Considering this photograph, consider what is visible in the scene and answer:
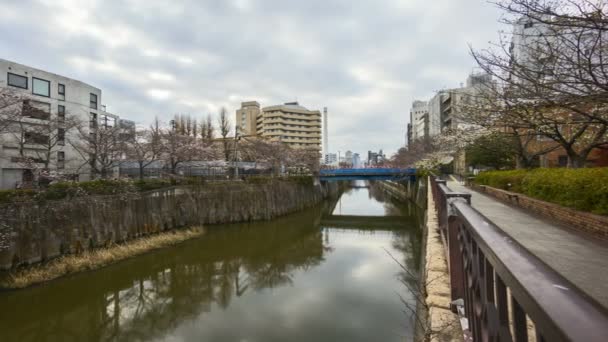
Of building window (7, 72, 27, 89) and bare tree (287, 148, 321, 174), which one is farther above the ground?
building window (7, 72, 27, 89)

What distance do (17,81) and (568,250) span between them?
3479 cm

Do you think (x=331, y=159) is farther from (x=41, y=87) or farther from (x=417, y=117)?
(x=41, y=87)

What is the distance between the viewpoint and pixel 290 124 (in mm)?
80438

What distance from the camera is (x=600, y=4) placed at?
201 inches

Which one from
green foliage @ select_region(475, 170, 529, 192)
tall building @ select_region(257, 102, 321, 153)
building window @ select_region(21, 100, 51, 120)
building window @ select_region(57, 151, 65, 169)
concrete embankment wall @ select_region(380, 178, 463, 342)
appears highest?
tall building @ select_region(257, 102, 321, 153)

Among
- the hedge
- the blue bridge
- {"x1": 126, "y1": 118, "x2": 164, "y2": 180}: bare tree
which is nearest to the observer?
the hedge

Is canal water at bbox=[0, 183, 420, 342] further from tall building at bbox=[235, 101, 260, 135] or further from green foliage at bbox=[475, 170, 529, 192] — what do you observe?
tall building at bbox=[235, 101, 260, 135]

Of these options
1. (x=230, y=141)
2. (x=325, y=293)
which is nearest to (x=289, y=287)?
(x=325, y=293)

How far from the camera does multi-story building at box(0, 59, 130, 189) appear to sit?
20453mm

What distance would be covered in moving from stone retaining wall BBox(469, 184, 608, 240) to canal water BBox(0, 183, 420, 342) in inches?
172

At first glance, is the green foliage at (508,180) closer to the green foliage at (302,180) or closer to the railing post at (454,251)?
the railing post at (454,251)

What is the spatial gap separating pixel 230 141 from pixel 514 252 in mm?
41624

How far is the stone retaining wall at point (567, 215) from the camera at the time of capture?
649 cm

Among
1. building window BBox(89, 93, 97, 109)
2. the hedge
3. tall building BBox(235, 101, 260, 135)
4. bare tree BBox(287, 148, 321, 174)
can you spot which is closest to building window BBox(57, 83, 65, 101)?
building window BBox(89, 93, 97, 109)
